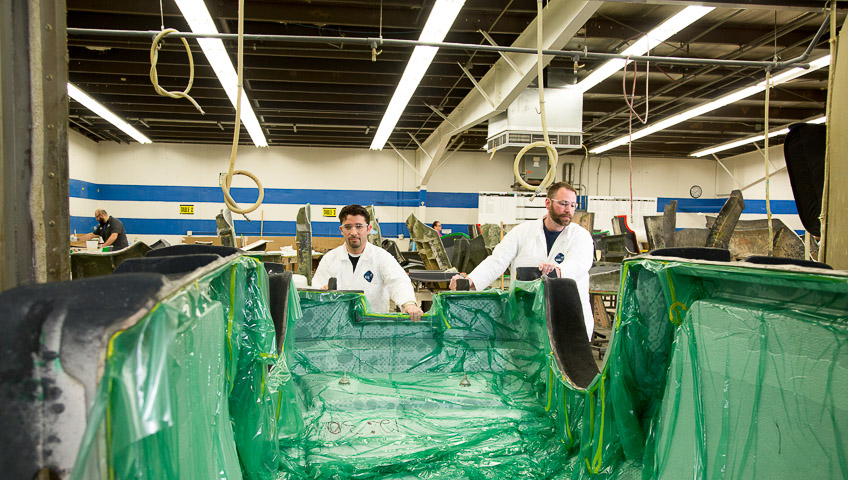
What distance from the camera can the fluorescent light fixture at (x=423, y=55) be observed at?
177 inches

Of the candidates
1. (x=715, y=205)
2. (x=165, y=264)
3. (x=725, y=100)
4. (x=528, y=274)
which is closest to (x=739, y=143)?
(x=715, y=205)

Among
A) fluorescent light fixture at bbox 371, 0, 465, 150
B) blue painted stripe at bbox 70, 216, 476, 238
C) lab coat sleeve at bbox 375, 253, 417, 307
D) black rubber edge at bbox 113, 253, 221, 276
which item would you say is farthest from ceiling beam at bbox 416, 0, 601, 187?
blue painted stripe at bbox 70, 216, 476, 238

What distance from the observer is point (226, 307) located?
4.68ft

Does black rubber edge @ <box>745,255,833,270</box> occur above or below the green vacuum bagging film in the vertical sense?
above

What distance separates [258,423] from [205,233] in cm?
1278

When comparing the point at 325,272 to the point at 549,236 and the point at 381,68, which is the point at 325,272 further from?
the point at 381,68

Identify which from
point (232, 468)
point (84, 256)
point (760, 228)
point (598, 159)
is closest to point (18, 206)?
point (232, 468)

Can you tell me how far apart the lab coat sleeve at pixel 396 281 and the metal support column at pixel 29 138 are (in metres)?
2.46

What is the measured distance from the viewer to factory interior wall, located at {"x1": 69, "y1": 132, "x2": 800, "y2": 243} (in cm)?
1318

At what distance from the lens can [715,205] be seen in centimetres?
1515

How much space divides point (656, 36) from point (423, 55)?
2.40m

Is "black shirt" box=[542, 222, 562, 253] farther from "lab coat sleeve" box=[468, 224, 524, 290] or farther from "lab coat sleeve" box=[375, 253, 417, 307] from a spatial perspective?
"lab coat sleeve" box=[375, 253, 417, 307]

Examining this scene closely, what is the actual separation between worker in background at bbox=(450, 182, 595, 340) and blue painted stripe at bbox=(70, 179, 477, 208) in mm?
10109

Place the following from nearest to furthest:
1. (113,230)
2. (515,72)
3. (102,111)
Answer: (515,72), (102,111), (113,230)
